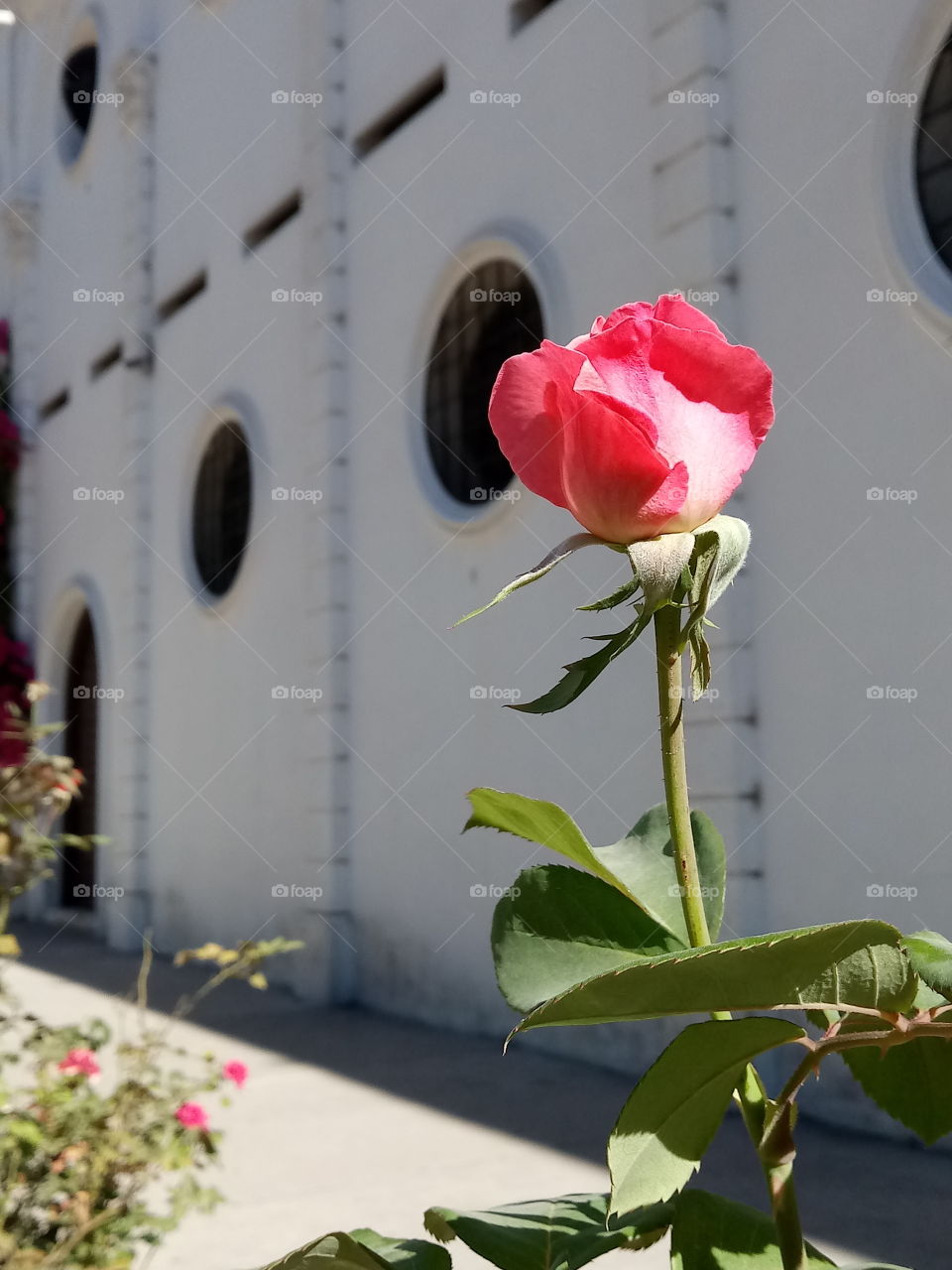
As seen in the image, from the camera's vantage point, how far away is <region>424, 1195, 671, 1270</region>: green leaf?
1.65 feet

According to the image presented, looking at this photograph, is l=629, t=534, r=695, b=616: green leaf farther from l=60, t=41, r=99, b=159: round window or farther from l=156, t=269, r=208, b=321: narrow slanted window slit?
l=60, t=41, r=99, b=159: round window

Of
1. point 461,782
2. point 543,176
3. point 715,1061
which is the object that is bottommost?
point 461,782

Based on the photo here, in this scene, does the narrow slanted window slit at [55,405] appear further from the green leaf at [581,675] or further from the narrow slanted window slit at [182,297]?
the green leaf at [581,675]

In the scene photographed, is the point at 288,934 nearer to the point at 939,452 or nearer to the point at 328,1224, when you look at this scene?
the point at 328,1224

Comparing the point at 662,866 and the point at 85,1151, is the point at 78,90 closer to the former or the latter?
the point at 85,1151

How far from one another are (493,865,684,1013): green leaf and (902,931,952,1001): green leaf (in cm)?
13

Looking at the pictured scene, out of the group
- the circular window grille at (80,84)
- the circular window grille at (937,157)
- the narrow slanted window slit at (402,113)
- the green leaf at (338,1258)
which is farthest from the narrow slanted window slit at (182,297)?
the green leaf at (338,1258)

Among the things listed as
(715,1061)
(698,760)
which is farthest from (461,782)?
(715,1061)

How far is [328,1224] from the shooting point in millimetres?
3875

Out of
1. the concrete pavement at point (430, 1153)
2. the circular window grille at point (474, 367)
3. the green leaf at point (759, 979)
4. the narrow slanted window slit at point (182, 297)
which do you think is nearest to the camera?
the green leaf at point (759, 979)

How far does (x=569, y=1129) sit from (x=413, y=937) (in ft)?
7.86

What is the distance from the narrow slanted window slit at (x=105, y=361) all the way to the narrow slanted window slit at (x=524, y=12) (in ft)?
18.9

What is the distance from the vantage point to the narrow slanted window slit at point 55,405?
1257 centimetres

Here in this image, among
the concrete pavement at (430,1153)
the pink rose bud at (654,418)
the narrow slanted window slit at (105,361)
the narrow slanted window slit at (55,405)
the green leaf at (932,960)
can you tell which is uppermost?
the narrow slanted window slit at (105,361)
